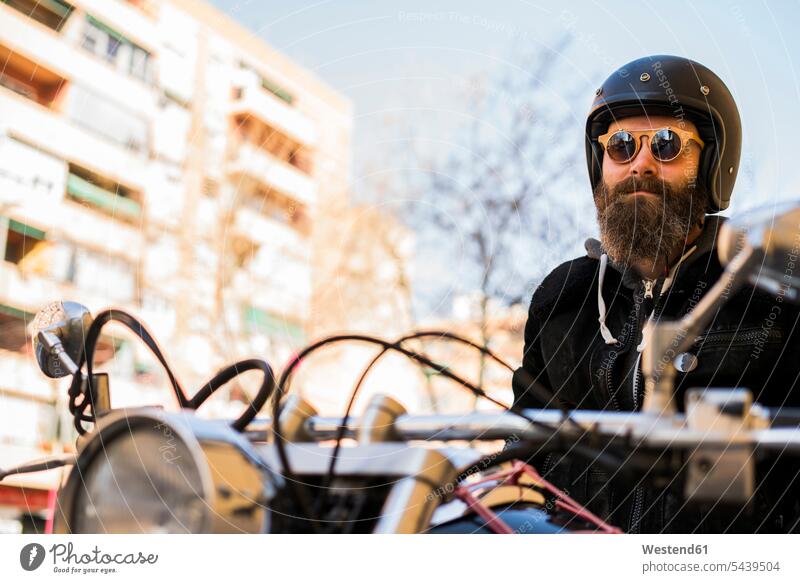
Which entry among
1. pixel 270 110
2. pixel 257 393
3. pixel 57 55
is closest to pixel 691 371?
pixel 257 393

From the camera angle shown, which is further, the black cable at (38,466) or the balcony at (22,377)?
the balcony at (22,377)

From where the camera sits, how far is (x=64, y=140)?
3.74 ft

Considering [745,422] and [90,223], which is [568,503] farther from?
[90,223]

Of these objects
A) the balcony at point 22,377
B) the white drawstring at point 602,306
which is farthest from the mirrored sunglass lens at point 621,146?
the balcony at point 22,377

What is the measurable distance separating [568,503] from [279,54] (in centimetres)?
74

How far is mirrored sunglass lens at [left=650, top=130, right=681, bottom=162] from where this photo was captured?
86 centimetres

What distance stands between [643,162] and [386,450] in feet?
1.37

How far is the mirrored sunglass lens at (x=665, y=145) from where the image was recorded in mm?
865

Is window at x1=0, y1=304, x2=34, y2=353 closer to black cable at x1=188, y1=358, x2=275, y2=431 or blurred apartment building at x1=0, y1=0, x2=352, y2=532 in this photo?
blurred apartment building at x1=0, y1=0, x2=352, y2=532

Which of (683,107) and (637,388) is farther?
(683,107)
